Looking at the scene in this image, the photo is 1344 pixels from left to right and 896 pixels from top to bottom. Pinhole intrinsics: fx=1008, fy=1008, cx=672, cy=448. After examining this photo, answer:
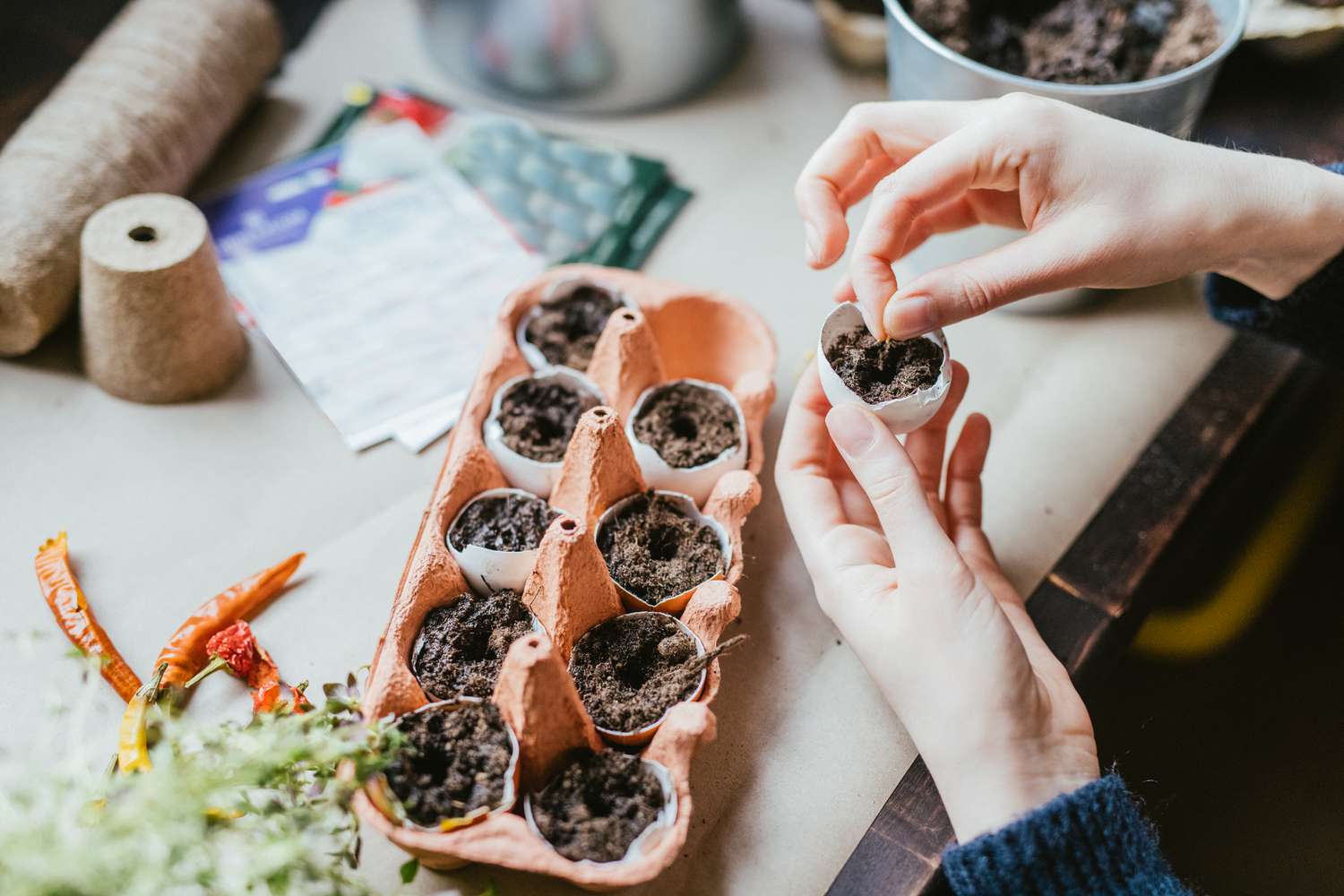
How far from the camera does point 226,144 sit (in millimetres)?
1229

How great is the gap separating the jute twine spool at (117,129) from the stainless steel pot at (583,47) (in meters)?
0.23

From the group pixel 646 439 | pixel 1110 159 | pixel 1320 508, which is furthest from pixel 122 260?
pixel 1320 508

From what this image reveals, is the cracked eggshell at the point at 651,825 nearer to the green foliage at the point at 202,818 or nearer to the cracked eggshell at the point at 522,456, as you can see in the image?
the green foliage at the point at 202,818

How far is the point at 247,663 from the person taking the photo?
2.62 ft

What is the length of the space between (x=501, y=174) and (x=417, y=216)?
4.5 inches

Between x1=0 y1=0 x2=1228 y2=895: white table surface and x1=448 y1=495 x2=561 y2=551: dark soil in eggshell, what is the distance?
0.13 m

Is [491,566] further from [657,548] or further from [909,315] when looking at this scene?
[909,315]

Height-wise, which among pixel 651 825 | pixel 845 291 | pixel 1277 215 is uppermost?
pixel 1277 215

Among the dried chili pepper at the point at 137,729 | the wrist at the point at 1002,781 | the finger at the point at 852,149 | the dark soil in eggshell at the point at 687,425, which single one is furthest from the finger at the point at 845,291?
the dried chili pepper at the point at 137,729

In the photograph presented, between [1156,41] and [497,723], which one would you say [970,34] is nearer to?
[1156,41]

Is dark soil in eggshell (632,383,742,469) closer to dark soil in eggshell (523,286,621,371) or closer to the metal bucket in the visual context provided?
dark soil in eggshell (523,286,621,371)

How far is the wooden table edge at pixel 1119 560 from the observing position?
722 millimetres

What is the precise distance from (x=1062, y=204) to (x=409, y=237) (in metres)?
0.72

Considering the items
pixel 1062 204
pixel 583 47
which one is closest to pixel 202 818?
pixel 1062 204
